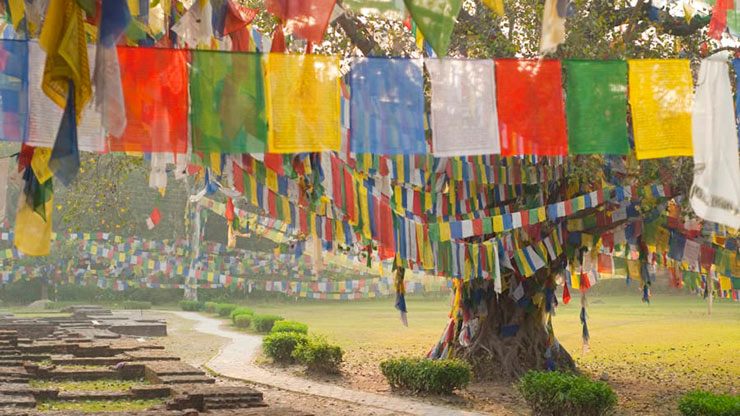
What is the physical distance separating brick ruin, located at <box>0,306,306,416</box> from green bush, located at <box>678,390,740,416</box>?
4180 mm

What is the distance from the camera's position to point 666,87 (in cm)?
675

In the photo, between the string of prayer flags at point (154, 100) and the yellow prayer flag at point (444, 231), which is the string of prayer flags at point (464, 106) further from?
the yellow prayer flag at point (444, 231)

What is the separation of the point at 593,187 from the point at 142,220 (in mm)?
31851

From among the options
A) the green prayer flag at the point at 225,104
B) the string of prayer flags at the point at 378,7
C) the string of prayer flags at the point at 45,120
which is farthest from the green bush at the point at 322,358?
the string of prayer flags at the point at 378,7

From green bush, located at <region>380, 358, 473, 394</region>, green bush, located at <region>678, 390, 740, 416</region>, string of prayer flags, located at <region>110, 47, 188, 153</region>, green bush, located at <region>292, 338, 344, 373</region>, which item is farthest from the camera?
green bush, located at <region>292, 338, 344, 373</region>

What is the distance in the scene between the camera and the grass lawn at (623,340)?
13.5 metres

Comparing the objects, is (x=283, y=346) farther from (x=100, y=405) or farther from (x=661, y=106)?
(x=661, y=106)

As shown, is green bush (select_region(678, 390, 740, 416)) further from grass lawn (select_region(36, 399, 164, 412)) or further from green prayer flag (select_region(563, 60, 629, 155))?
→ grass lawn (select_region(36, 399, 164, 412))

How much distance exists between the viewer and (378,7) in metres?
5.70

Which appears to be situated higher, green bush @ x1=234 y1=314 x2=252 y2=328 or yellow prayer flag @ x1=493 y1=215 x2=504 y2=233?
yellow prayer flag @ x1=493 y1=215 x2=504 y2=233

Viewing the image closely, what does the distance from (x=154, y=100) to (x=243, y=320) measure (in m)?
19.6

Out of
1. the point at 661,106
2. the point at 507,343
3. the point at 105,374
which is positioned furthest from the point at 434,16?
the point at 507,343

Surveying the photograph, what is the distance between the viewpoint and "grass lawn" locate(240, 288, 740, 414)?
1354 centimetres

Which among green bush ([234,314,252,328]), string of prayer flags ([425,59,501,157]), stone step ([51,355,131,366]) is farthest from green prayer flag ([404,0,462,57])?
green bush ([234,314,252,328])
